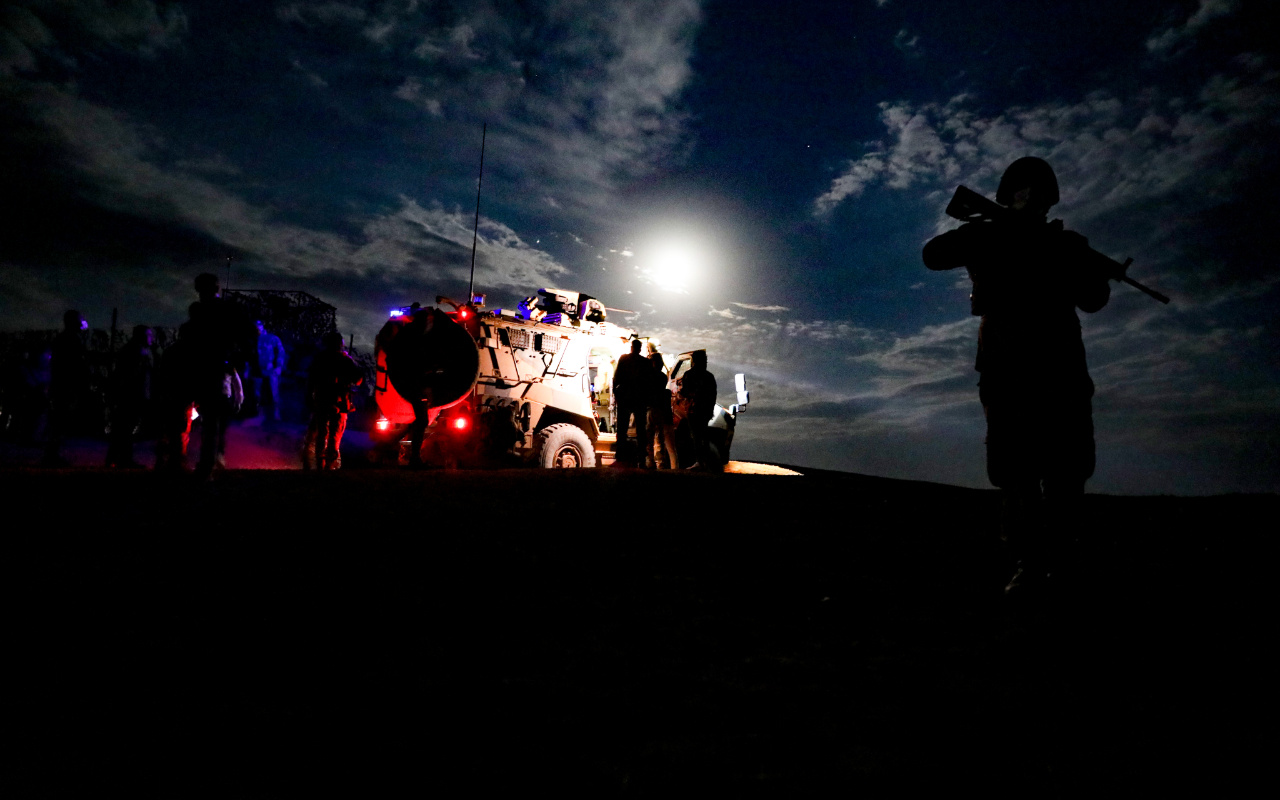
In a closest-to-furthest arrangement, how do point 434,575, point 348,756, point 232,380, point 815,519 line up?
1. point 348,756
2. point 434,575
3. point 815,519
4. point 232,380

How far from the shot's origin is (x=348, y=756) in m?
1.47

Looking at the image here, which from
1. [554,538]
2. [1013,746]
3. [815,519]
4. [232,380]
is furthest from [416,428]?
[1013,746]

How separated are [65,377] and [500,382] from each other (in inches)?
225

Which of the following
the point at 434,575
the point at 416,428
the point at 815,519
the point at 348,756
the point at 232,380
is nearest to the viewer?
the point at 348,756

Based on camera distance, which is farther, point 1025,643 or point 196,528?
point 196,528

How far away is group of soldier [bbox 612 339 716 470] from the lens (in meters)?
9.73

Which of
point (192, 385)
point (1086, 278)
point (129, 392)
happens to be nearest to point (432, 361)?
point (192, 385)

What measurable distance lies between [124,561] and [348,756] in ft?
7.48

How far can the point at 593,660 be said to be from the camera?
2.06 meters

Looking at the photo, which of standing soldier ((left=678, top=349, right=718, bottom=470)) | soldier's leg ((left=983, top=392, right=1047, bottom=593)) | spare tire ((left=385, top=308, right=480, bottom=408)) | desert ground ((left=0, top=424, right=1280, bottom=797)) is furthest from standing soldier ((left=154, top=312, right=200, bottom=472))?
standing soldier ((left=678, top=349, right=718, bottom=470))

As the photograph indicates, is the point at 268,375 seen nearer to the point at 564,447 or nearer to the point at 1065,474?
the point at 564,447

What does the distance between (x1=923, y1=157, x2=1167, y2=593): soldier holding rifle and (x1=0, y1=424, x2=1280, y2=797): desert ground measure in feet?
1.28

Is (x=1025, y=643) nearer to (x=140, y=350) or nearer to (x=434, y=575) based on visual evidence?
(x=434, y=575)

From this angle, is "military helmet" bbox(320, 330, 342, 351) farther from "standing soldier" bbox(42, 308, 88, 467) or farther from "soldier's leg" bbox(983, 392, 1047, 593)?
"soldier's leg" bbox(983, 392, 1047, 593)
